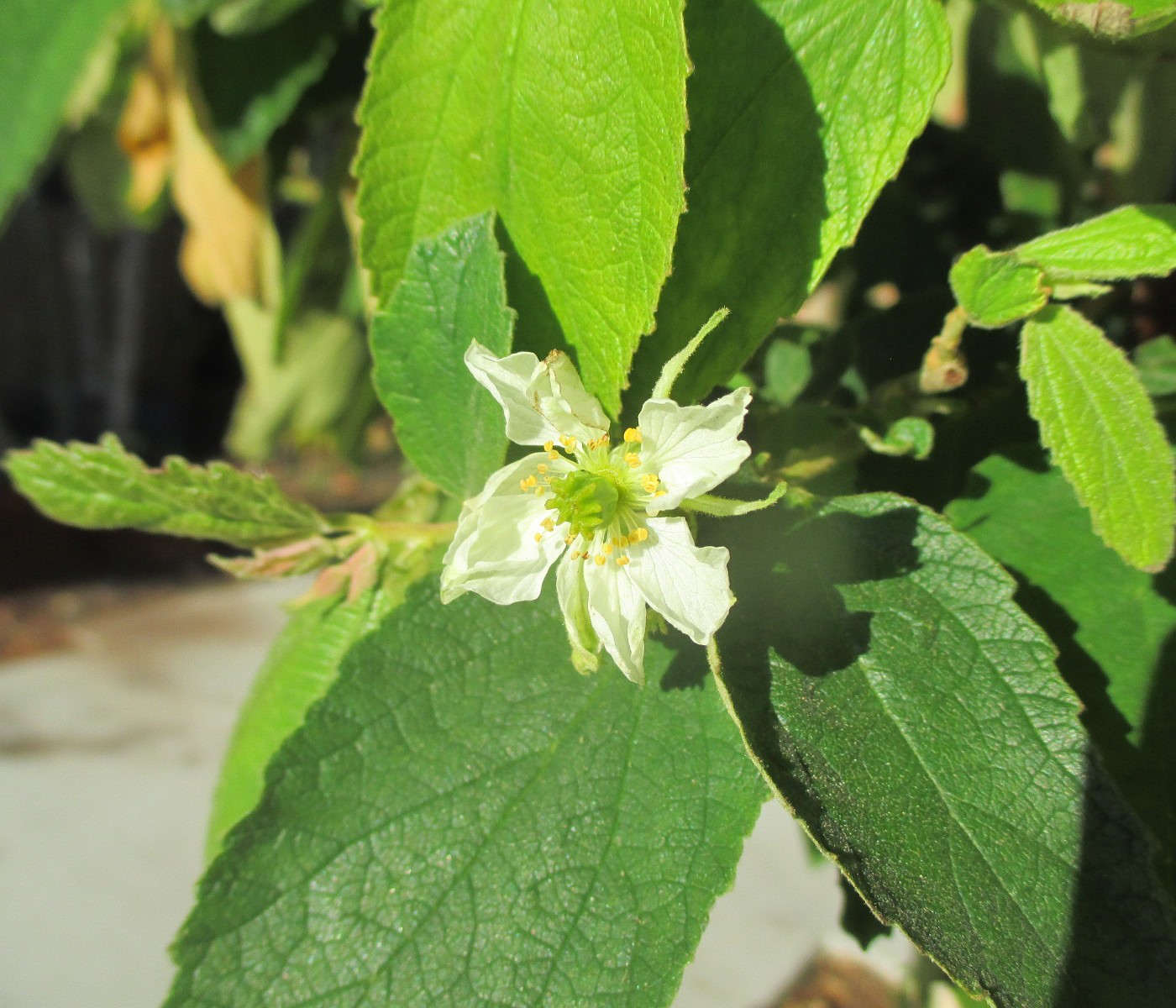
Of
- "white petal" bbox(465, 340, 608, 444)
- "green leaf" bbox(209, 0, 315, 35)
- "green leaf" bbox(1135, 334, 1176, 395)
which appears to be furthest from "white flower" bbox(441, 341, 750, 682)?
"green leaf" bbox(209, 0, 315, 35)

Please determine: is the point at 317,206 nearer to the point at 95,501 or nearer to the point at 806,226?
the point at 95,501

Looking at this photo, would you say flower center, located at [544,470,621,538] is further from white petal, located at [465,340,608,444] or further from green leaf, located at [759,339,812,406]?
green leaf, located at [759,339,812,406]

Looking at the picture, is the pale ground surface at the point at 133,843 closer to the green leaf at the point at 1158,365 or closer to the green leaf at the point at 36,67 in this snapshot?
the green leaf at the point at 1158,365

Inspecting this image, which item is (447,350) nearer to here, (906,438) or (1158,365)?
(906,438)

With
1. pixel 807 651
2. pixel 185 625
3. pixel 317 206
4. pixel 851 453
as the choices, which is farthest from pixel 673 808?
pixel 185 625

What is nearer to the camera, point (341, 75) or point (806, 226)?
point (806, 226)

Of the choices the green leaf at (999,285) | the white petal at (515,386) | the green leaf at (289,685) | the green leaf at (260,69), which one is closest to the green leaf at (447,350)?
the white petal at (515,386)
